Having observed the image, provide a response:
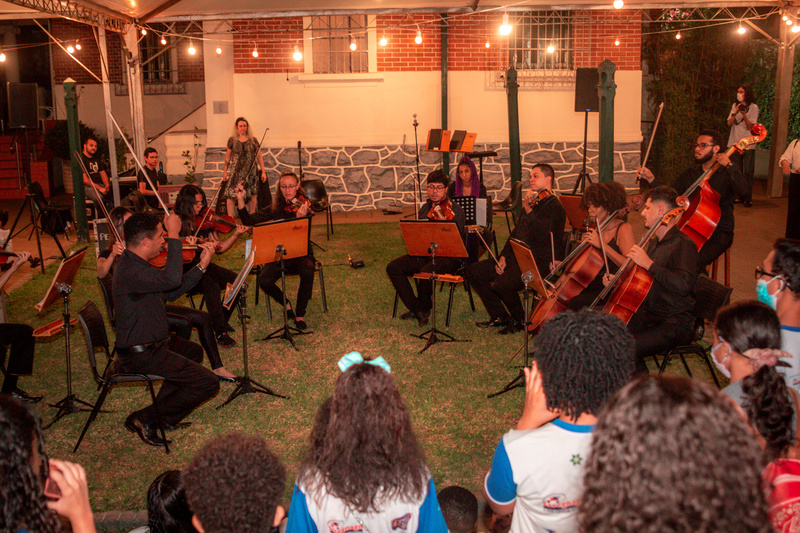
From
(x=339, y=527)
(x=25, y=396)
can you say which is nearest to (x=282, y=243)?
(x=25, y=396)

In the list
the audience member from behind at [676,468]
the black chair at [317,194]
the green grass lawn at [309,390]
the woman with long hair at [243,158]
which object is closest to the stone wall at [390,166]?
the black chair at [317,194]

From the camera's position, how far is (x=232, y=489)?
170cm

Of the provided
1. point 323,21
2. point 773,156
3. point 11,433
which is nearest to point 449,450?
point 11,433

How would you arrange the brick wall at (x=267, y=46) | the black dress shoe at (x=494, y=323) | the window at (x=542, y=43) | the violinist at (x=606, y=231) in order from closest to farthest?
1. the violinist at (x=606, y=231)
2. the black dress shoe at (x=494, y=323)
3. the brick wall at (x=267, y=46)
4. the window at (x=542, y=43)

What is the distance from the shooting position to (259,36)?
12.1 m

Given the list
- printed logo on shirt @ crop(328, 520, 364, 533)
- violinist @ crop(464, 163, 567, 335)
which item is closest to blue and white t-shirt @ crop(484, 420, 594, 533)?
printed logo on shirt @ crop(328, 520, 364, 533)

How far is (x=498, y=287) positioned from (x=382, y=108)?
731 cm

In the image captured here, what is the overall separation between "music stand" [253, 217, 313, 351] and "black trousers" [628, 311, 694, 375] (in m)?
2.85

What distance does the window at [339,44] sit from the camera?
39.8 feet

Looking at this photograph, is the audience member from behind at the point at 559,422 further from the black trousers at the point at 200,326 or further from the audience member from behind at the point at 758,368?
the black trousers at the point at 200,326

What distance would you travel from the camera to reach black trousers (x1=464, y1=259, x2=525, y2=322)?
19.3ft

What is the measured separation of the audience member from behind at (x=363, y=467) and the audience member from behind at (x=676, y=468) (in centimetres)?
80

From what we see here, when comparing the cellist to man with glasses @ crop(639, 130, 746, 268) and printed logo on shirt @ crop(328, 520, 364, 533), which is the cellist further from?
printed logo on shirt @ crop(328, 520, 364, 533)

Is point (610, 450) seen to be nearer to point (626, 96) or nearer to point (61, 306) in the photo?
point (61, 306)
